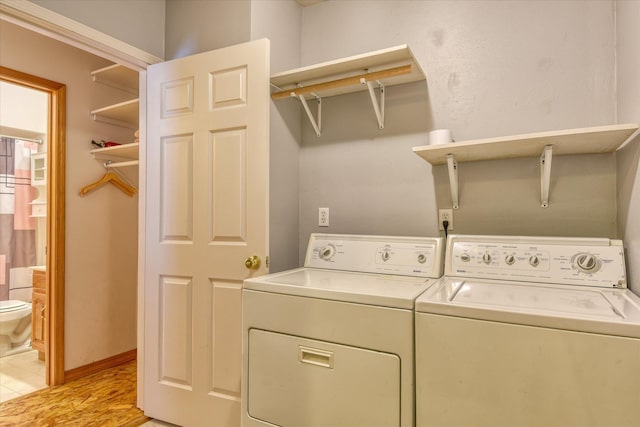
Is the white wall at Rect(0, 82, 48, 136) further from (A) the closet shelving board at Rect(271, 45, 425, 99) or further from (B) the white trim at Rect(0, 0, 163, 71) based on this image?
(A) the closet shelving board at Rect(271, 45, 425, 99)

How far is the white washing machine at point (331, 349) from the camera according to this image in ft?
3.89

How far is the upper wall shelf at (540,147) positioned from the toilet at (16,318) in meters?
3.72

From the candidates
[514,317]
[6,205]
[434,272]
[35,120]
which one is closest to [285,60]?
[434,272]

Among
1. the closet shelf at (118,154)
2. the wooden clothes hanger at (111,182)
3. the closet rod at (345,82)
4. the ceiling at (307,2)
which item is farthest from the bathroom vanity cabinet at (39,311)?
the ceiling at (307,2)

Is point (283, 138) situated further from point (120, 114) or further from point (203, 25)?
point (120, 114)

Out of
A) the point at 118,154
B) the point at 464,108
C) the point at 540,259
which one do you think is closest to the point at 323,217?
the point at 464,108

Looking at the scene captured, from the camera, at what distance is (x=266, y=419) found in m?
1.42

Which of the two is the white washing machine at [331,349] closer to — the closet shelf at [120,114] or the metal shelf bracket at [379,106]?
the metal shelf bracket at [379,106]

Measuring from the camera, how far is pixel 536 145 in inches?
58.6

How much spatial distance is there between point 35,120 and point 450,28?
385 centimetres

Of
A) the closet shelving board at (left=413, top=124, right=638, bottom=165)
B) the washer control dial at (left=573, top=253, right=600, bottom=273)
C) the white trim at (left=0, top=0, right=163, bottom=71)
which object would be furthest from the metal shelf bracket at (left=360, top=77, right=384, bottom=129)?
the white trim at (left=0, top=0, right=163, bottom=71)

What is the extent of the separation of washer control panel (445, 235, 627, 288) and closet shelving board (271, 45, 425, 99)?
85 centimetres

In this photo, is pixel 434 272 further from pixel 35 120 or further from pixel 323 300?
pixel 35 120

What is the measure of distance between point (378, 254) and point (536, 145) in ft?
A: 2.68
